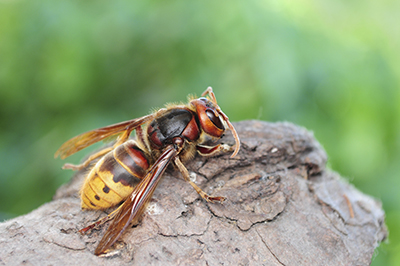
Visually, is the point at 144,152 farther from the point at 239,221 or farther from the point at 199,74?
the point at 199,74

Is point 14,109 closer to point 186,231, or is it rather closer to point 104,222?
point 104,222

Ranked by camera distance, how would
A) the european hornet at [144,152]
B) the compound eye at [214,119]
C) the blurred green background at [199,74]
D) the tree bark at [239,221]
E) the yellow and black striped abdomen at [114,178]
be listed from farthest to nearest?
the blurred green background at [199,74] → the compound eye at [214,119] → the yellow and black striped abdomen at [114,178] → the european hornet at [144,152] → the tree bark at [239,221]

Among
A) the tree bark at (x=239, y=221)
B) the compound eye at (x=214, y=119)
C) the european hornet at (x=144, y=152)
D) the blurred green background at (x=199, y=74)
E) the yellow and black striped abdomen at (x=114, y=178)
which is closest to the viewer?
the tree bark at (x=239, y=221)

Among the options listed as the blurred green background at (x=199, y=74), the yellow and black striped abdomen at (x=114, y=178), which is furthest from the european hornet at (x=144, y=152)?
the blurred green background at (x=199, y=74)

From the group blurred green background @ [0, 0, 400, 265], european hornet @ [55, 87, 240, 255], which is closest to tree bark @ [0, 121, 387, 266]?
european hornet @ [55, 87, 240, 255]

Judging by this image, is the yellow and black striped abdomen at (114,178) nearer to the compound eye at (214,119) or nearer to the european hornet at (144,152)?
the european hornet at (144,152)

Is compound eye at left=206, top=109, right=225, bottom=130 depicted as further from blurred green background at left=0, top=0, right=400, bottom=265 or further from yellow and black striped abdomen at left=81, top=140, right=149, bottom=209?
blurred green background at left=0, top=0, right=400, bottom=265
